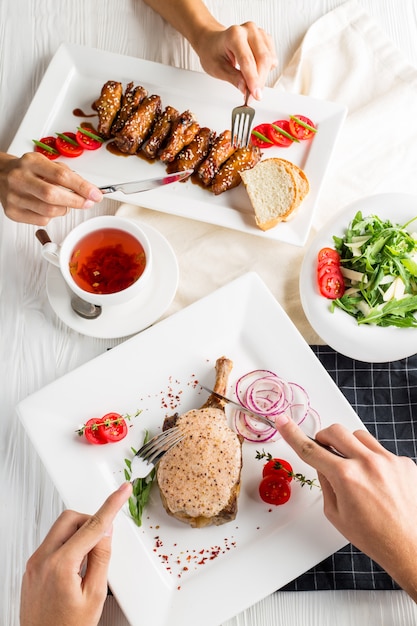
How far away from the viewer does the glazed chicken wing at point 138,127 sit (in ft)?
11.0

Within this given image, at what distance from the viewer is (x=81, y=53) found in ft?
11.7

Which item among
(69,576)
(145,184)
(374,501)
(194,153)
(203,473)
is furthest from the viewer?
(194,153)

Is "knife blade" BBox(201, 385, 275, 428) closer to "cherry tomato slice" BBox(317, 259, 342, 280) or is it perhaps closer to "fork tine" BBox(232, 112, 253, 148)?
"cherry tomato slice" BBox(317, 259, 342, 280)

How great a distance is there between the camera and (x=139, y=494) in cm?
283

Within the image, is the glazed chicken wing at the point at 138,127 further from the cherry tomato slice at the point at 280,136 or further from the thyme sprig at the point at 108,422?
the thyme sprig at the point at 108,422

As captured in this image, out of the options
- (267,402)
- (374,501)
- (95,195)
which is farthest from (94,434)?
(374,501)

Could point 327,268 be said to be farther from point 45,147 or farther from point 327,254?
point 45,147

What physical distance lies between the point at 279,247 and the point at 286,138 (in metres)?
0.57

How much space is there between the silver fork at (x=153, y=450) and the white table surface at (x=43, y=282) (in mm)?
507

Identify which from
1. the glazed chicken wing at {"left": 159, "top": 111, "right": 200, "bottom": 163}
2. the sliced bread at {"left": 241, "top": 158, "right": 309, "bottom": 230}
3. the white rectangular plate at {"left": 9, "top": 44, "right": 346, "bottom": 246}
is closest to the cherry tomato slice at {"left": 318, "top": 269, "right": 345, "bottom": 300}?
the white rectangular plate at {"left": 9, "top": 44, "right": 346, "bottom": 246}

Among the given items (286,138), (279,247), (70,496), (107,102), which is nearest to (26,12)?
(107,102)

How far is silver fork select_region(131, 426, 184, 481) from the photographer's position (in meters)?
2.80

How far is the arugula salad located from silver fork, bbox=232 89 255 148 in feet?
2.33

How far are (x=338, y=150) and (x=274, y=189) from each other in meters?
0.59
